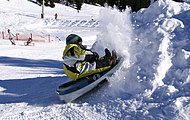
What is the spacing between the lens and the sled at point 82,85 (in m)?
7.72

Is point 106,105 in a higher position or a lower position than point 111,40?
lower

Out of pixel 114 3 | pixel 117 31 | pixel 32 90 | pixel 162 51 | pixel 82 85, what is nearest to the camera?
pixel 162 51

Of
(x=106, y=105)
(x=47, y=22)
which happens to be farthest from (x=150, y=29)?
(x=47, y=22)

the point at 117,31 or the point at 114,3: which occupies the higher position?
the point at 114,3

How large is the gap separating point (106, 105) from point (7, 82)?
4746 mm

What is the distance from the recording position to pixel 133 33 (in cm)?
890

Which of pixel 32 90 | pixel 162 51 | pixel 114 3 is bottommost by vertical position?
pixel 32 90

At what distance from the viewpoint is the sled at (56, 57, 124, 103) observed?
7.72 meters

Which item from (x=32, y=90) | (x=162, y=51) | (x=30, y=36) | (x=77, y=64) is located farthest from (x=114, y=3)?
(x=162, y=51)

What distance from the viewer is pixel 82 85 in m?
7.86

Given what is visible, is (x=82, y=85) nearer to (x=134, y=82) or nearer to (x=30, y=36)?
(x=134, y=82)

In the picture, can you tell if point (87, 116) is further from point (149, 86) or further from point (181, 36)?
point (181, 36)

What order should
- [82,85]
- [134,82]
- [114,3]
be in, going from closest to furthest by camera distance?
[134,82]
[82,85]
[114,3]

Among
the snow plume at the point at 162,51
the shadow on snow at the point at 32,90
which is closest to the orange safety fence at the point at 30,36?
the shadow on snow at the point at 32,90
